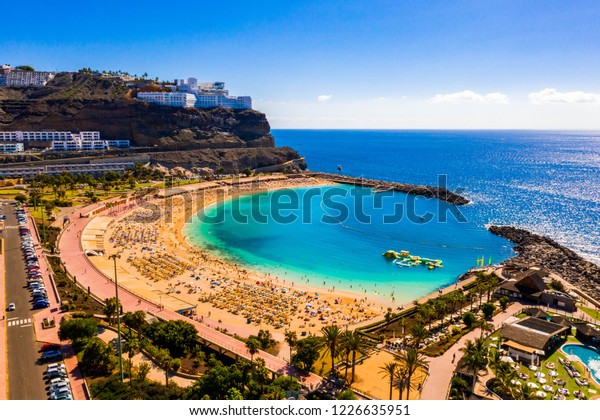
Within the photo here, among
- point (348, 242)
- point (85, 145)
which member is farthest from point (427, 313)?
point (85, 145)

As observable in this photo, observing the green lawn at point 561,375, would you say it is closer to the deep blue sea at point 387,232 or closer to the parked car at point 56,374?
the deep blue sea at point 387,232

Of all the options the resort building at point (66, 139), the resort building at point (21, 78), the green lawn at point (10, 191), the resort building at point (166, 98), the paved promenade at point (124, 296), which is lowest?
the paved promenade at point (124, 296)

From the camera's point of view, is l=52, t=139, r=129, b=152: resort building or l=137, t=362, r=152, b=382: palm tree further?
l=52, t=139, r=129, b=152: resort building

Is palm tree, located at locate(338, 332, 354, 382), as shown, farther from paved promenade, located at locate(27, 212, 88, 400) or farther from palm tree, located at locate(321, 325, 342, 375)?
paved promenade, located at locate(27, 212, 88, 400)

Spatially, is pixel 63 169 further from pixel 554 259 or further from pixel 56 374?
pixel 554 259

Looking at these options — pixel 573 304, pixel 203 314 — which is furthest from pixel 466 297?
pixel 203 314

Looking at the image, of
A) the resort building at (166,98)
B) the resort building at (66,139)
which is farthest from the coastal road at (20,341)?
the resort building at (166,98)

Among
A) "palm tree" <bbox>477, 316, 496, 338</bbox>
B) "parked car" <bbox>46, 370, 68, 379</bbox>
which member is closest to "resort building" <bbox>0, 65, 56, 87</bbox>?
"parked car" <bbox>46, 370, 68, 379</bbox>
